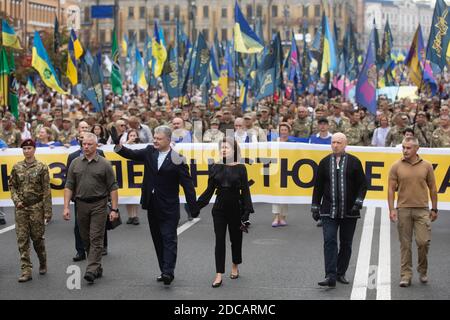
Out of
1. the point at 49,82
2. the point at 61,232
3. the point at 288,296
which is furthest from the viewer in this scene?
the point at 49,82

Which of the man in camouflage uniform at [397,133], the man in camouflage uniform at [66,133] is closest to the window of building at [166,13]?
the man in camouflage uniform at [66,133]

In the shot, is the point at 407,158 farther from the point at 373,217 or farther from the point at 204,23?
the point at 204,23

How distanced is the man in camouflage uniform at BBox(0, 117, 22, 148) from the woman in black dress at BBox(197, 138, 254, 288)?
7.69 metres

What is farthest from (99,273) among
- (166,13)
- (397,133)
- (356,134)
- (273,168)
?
(166,13)

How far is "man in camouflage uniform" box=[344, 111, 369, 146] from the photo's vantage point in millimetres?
18594

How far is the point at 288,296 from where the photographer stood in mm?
9883

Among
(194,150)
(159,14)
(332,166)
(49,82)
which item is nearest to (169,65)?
(49,82)

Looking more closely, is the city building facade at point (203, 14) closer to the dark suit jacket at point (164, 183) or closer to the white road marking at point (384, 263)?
the white road marking at point (384, 263)

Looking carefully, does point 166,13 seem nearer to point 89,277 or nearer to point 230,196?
point 230,196

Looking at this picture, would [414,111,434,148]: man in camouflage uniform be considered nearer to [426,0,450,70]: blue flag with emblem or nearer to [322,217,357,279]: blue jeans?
[426,0,450,70]: blue flag with emblem

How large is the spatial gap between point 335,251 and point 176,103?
19.3 meters

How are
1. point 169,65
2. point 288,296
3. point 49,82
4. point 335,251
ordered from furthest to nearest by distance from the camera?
point 169,65 → point 49,82 → point 335,251 → point 288,296

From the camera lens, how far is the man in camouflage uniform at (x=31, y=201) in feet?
36.7

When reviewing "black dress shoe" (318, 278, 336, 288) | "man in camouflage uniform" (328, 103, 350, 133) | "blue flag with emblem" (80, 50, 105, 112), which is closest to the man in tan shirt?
"black dress shoe" (318, 278, 336, 288)
